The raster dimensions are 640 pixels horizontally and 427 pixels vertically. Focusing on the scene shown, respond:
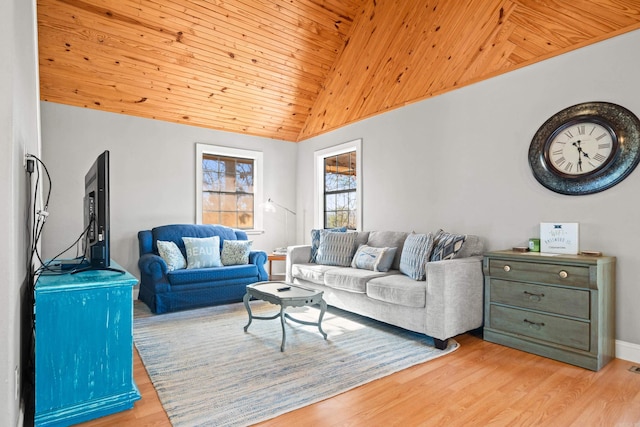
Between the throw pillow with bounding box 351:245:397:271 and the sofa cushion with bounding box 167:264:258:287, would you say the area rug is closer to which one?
the sofa cushion with bounding box 167:264:258:287

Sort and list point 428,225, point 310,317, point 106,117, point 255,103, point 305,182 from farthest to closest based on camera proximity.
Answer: point 305,182 → point 255,103 → point 106,117 → point 428,225 → point 310,317

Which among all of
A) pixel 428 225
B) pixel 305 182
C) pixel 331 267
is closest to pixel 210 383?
pixel 331 267

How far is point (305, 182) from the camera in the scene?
6012 millimetres

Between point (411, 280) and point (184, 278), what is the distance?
2.45 metres

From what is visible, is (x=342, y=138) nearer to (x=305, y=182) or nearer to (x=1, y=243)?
(x=305, y=182)

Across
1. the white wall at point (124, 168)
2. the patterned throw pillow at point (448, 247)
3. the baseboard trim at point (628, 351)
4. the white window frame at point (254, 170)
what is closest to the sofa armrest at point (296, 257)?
the white window frame at point (254, 170)

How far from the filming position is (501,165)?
133 inches

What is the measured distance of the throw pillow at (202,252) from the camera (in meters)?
4.32

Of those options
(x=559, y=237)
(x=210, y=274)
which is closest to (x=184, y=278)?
(x=210, y=274)

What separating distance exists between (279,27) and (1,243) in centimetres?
369

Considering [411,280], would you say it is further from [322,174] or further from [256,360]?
[322,174]

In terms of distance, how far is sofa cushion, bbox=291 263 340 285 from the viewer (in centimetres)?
396

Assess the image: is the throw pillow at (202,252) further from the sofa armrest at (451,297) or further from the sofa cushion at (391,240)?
the sofa armrest at (451,297)

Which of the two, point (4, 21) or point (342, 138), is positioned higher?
point (342, 138)
